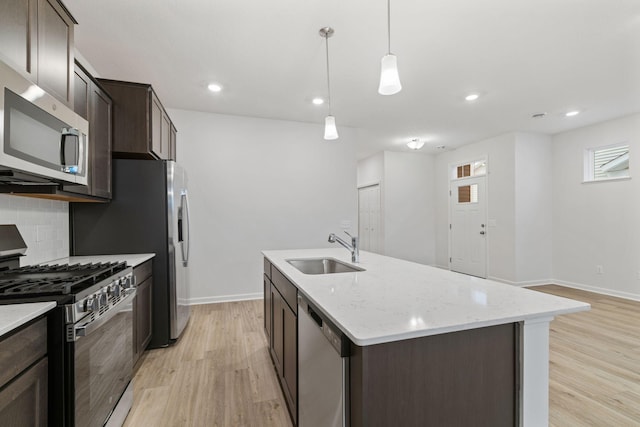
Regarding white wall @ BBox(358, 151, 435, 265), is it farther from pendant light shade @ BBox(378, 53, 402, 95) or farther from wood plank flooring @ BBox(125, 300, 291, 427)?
pendant light shade @ BBox(378, 53, 402, 95)

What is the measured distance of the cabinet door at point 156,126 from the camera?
2.90 metres

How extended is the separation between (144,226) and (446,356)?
106 inches

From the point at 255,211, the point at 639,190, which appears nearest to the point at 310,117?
the point at 255,211

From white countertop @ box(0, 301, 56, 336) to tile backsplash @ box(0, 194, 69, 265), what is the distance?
112cm

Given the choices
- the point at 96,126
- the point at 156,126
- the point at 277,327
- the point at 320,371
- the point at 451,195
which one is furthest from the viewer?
the point at 451,195

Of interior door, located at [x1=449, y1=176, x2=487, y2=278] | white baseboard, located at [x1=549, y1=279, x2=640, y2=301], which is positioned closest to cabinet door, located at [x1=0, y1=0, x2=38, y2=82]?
interior door, located at [x1=449, y1=176, x2=487, y2=278]

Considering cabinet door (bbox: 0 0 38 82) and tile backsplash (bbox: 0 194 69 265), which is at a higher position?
cabinet door (bbox: 0 0 38 82)

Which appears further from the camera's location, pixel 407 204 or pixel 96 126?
pixel 407 204

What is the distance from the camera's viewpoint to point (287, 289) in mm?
1859

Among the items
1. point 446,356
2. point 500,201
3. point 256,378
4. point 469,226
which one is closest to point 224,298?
point 256,378

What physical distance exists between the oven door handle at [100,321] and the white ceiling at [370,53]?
202 cm

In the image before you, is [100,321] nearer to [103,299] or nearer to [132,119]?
[103,299]

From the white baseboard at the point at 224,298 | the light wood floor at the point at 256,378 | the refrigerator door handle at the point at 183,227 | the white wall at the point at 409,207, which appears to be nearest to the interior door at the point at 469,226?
the white wall at the point at 409,207

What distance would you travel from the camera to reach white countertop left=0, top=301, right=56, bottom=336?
0.96m
